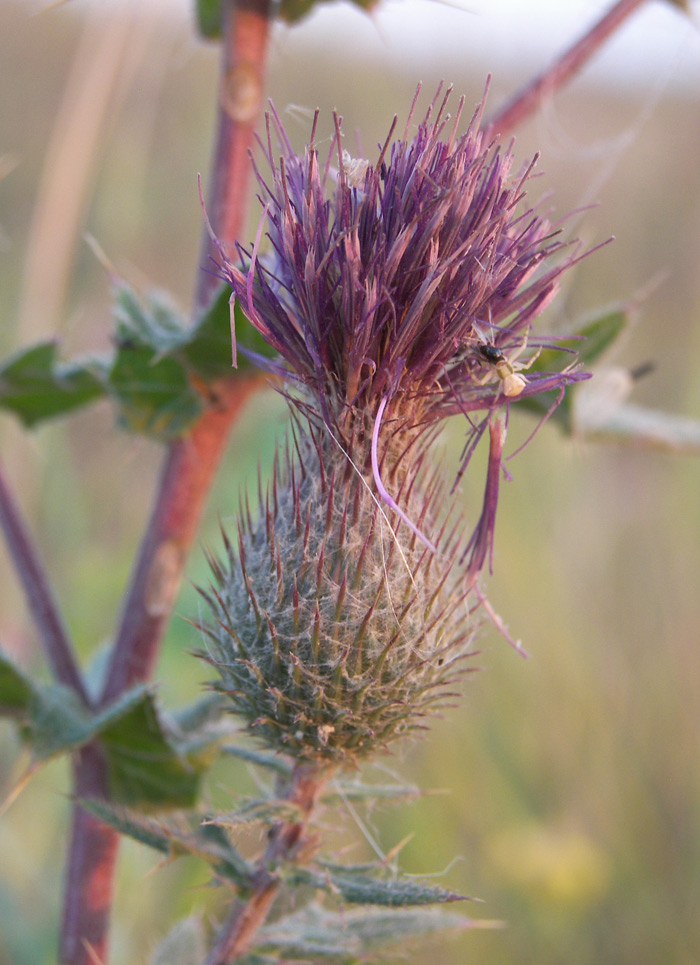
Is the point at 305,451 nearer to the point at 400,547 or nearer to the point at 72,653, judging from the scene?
the point at 400,547

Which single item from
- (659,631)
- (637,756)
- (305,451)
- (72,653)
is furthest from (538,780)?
(305,451)

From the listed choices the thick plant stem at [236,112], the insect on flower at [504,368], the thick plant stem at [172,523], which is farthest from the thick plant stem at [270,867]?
the thick plant stem at [236,112]

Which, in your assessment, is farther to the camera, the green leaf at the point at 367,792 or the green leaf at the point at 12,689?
the green leaf at the point at 12,689

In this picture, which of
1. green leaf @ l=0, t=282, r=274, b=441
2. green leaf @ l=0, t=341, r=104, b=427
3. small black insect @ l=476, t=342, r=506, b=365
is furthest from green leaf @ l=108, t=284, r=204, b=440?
small black insect @ l=476, t=342, r=506, b=365

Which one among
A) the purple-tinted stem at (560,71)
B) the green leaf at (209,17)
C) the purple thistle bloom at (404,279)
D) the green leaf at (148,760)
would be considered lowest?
the green leaf at (148,760)

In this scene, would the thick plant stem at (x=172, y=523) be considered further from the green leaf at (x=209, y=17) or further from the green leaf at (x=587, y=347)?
the green leaf at (x=587, y=347)

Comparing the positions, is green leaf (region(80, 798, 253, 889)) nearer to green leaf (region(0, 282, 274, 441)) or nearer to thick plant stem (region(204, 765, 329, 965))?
thick plant stem (region(204, 765, 329, 965))

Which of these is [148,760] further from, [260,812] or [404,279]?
[404,279]
